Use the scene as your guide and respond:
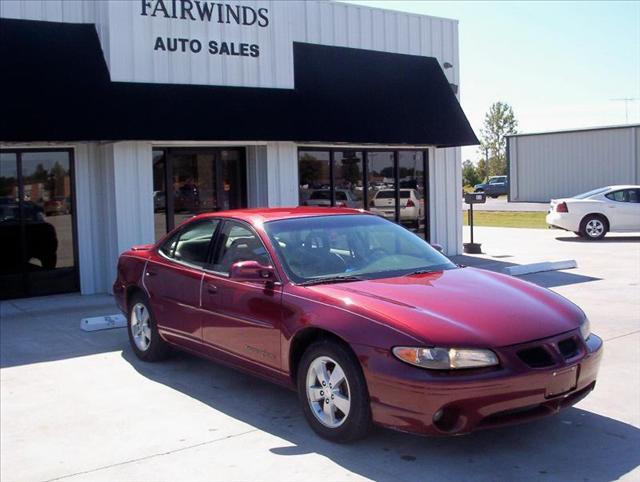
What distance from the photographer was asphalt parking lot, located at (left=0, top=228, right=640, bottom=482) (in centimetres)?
471

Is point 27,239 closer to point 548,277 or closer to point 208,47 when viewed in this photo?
point 208,47

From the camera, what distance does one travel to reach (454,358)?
456 cm

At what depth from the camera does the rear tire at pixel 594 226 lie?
1983 cm

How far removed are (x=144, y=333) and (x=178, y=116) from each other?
16.6ft

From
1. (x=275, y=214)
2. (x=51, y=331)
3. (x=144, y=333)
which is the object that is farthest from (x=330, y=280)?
(x=51, y=331)

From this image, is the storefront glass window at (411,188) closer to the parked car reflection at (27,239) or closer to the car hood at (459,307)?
the parked car reflection at (27,239)

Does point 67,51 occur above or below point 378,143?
above

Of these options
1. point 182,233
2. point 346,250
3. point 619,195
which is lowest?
point 346,250

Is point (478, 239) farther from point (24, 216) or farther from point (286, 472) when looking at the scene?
point (286, 472)

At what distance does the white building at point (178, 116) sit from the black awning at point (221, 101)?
0.02 meters

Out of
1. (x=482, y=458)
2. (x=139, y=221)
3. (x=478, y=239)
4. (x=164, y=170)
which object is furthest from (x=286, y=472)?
(x=478, y=239)

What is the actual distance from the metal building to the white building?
26.8 m

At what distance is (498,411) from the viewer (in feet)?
15.0

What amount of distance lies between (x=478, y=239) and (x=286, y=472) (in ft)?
55.3
